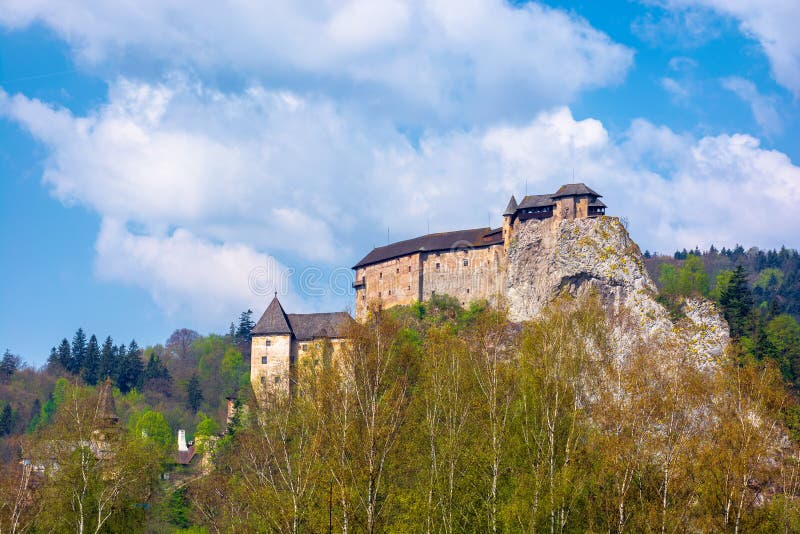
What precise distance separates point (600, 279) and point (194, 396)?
51579 mm

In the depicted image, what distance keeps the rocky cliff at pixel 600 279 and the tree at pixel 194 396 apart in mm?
43366

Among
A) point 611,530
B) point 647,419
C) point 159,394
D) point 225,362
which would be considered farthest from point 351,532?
point 225,362

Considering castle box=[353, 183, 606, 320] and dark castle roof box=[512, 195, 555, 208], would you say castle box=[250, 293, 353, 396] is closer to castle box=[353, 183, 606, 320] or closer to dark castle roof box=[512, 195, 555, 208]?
castle box=[353, 183, 606, 320]

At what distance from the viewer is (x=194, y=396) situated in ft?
335

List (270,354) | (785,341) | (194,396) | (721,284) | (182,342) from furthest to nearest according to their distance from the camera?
(182,342), (194,396), (721,284), (785,341), (270,354)

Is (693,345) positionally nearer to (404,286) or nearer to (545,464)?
(404,286)

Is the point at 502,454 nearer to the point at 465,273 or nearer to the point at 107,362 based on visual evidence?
the point at 465,273

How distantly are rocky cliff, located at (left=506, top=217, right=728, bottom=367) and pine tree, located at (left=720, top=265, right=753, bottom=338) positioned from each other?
453 centimetres

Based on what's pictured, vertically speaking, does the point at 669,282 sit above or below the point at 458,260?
below

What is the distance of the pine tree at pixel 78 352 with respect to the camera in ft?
354

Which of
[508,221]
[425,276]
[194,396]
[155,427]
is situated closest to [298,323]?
[425,276]

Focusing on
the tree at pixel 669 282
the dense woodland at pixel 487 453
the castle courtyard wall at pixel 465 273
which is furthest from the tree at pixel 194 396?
the dense woodland at pixel 487 453

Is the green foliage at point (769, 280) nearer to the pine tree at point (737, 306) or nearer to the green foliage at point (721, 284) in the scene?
the green foliage at point (721, 284)

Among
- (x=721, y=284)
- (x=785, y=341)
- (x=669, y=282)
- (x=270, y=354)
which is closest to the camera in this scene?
(x=270, y=354)
